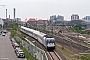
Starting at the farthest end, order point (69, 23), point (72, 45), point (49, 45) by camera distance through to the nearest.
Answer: point (69, 23), point (72, 45), point (49, 45)

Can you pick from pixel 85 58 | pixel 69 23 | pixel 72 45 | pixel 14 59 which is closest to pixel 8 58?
pixel 14 59

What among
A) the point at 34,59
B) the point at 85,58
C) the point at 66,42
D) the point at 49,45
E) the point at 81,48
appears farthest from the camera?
the point at 66,42

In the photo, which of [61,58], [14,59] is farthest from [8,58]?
[61,58]

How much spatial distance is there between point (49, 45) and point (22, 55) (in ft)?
13.0

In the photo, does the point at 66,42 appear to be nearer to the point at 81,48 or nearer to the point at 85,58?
the point at 81,48

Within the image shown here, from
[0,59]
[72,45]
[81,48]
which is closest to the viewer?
[0,59]

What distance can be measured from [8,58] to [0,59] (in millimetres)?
1448

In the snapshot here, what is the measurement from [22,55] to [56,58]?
4.75 m

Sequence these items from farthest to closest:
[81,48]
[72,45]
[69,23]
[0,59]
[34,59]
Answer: [69,23] → [72,45] → [81,48] → [0,59] → [34,59]

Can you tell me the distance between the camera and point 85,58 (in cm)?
2484

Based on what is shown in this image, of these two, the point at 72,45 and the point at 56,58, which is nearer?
the point at 56,58

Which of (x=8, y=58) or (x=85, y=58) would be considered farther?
(x=8, y=58)

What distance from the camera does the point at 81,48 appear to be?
36281mm

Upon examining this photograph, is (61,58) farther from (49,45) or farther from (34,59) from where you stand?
(49,45)
